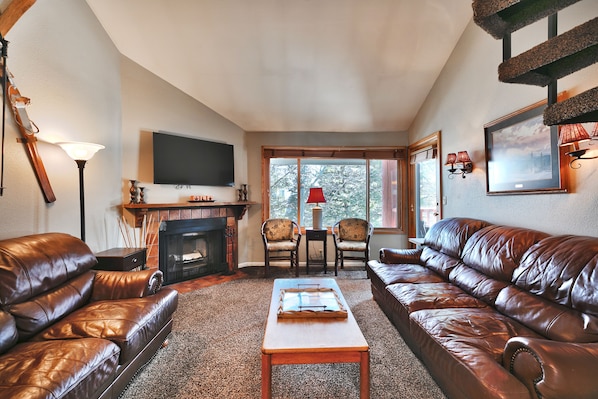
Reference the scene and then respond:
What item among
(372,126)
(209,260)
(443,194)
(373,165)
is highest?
(372,126)

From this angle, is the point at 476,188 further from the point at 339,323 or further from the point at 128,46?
the point at 128,46

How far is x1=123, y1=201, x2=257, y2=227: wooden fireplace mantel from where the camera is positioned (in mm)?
3377

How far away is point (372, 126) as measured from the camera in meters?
4.68

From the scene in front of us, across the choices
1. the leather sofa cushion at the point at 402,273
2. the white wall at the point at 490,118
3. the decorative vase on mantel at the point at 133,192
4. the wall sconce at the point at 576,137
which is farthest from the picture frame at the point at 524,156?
the decorative vase on mantel at the point at 133,192

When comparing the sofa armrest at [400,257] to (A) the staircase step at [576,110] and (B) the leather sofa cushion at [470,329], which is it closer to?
(B) the leather sofa cushion at [470,329]

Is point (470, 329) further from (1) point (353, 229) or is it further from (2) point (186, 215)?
(2) point (186, 215)

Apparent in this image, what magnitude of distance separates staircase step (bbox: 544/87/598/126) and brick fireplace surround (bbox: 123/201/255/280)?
3712 mm

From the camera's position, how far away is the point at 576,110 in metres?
1.13

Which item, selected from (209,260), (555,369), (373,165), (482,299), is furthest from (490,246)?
(209,260)

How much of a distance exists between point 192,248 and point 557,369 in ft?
13.4

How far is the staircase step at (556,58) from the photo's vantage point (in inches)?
42.4

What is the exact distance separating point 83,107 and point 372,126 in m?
4.06

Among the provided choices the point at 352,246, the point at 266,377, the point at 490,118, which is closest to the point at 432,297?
the point at 266,377

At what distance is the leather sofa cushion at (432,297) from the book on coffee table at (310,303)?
56 centimetres
